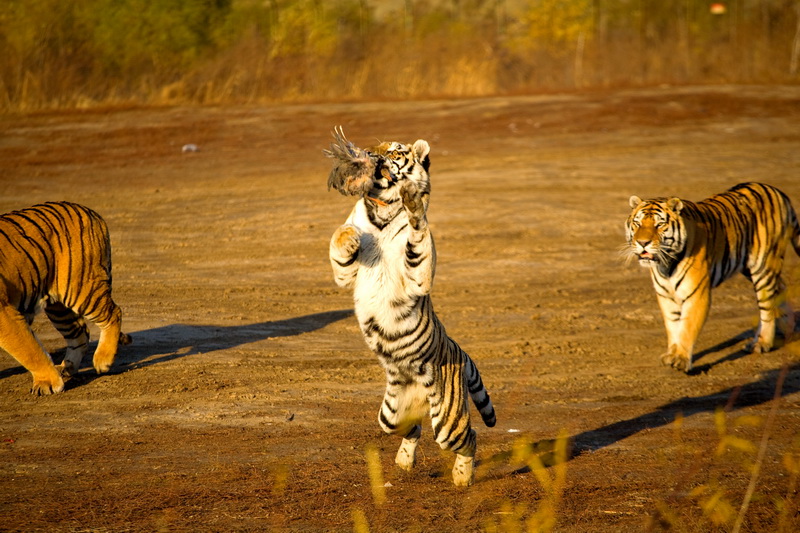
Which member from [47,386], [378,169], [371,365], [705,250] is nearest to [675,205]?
[705,250]

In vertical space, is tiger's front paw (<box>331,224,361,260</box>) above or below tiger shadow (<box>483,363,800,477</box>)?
above

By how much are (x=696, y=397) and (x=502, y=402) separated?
175cm

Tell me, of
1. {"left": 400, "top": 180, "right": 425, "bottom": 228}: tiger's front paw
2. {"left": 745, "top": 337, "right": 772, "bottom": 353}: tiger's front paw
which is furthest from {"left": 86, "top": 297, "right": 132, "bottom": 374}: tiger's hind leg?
{"left": 745, "top": 337, "right": 772, "bottom": 353}: tiger's front paw

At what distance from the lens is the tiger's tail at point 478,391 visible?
538 centimetres

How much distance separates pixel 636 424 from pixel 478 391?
1.91m

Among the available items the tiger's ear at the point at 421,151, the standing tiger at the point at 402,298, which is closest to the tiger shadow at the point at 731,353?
the standing tiger at the point at 402,298

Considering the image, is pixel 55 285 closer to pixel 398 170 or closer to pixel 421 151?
pixel 398 170

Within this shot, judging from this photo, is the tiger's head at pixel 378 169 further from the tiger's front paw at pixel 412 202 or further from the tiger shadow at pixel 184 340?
the tiger shadow at pixel 184 340

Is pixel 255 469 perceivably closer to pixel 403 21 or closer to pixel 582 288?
pixel 582 288

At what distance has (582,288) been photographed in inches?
413

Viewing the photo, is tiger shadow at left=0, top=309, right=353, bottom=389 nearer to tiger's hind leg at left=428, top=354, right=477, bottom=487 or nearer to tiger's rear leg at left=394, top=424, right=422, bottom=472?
tiger's rear leg at left=394, top=424, right=422, bottom=472

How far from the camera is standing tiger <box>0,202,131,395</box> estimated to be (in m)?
6.61

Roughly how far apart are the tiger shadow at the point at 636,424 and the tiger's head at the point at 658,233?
1.24 metres

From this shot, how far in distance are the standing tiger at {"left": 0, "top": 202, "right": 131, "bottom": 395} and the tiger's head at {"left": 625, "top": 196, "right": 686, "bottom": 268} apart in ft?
14.6
